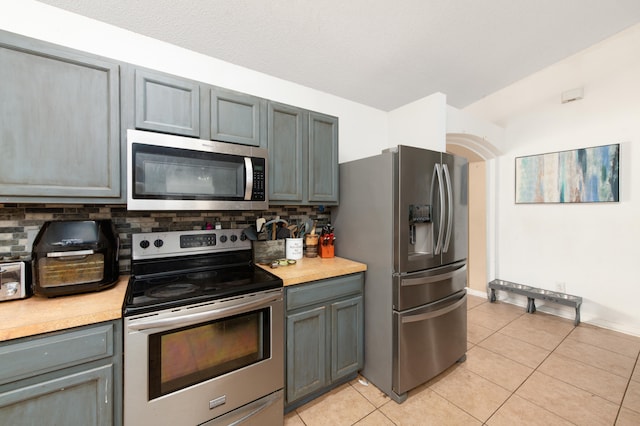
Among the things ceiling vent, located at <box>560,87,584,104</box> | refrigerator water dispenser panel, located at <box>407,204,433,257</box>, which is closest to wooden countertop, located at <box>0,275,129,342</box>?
refrigerator water dispenser panel, located at <box>407,204,433,257</box>

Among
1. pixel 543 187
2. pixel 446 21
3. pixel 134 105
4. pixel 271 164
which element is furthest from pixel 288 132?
pixel 543 187

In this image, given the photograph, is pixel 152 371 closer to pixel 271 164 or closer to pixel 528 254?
pixel 271 164

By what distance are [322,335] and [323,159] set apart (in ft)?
4.48

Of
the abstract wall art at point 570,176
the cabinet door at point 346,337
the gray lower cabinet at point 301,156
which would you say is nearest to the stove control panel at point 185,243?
the gray lower cabinet at point 301,156

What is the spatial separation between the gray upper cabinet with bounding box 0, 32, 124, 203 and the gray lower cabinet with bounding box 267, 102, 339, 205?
92 cm

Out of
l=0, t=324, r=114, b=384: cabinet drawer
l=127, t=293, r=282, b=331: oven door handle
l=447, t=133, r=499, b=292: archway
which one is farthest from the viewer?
l=447, t=133, r=499, b=292: archway

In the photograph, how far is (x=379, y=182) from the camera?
73.0 inches

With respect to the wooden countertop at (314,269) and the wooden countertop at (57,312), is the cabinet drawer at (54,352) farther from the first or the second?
the wooden countertop at (314,269)

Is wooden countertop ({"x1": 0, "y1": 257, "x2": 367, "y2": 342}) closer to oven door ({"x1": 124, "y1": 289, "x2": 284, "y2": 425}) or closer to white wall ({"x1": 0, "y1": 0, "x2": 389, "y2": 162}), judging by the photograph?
oven door ({"x1": 124, "y1": 289, "x2": 284, "y2": 425})

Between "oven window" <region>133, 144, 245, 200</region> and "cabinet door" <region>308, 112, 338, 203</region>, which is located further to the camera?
"cabinet door" <region>308, 112, 338, 203</region>

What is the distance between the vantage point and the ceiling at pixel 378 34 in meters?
1.67

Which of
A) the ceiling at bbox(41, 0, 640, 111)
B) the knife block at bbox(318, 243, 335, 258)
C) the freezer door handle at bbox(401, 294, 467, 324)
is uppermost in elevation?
the ceiling at bbox(41, 0, 640, 111)

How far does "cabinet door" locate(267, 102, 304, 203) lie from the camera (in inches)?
72.5

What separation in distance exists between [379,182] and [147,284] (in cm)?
163
